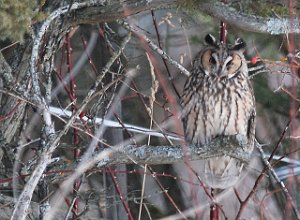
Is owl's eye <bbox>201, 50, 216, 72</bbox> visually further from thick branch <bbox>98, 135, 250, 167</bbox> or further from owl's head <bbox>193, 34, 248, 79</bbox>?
thick branch <bbox>98, 135, 250, 167</bbox>

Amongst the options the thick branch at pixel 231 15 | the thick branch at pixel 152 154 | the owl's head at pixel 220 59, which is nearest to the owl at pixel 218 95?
the owl's head at pixel 220 59

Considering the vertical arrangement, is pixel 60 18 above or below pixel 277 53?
above

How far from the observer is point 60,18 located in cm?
381

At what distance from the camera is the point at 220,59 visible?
3775mm

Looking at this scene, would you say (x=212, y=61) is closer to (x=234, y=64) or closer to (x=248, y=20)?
(x=234, y=64)

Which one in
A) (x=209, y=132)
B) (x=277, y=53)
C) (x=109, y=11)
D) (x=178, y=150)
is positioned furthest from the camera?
(x=277, y=53)

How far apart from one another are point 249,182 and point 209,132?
216 centimetres

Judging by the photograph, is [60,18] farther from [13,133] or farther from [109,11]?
[13,133]

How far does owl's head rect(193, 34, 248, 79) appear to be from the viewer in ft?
12.4

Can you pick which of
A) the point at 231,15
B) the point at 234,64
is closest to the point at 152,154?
the point at 231,15

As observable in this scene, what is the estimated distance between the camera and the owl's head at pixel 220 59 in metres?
3.78

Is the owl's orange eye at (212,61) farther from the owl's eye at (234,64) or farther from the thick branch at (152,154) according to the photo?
the thick branch at (152,154)

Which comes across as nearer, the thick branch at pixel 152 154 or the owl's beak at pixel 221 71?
the thick branch at pixel 152 154

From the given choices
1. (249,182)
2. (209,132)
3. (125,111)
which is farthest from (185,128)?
(249,182)
